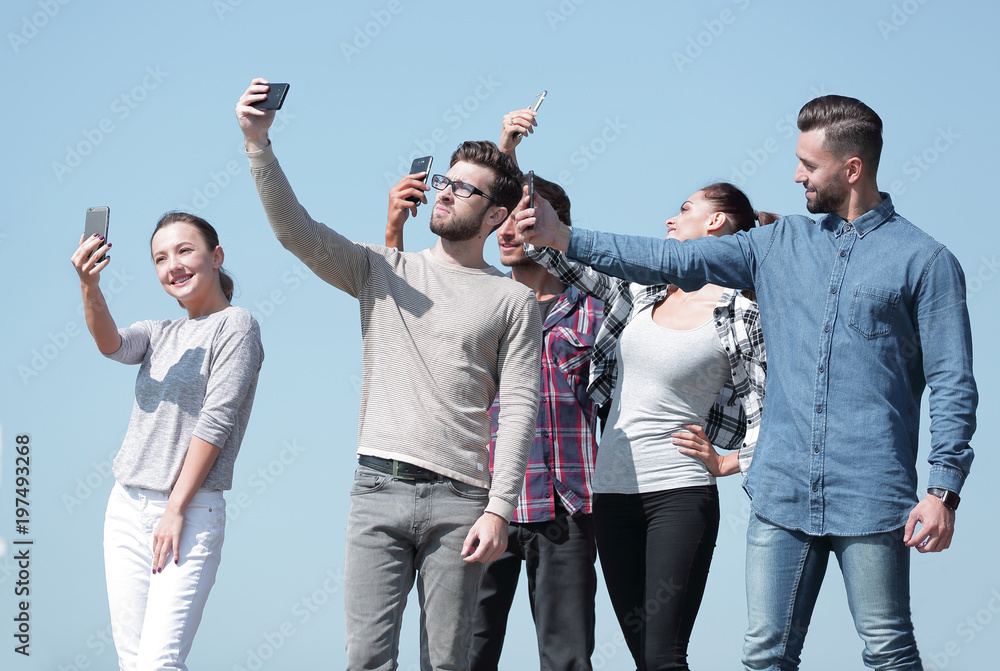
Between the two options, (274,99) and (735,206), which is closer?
(274,99)

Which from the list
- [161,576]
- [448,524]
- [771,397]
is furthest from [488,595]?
Answer: [771,397]

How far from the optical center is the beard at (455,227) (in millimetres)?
4152

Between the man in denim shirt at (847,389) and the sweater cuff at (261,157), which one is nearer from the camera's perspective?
the man in denim shirt at (847,389)

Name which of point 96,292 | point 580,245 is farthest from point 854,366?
point 96,292

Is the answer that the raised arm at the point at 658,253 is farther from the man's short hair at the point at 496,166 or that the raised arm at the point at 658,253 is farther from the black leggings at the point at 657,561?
the black leggings at the point at 657,561

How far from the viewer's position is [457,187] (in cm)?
422

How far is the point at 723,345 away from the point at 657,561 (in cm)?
102

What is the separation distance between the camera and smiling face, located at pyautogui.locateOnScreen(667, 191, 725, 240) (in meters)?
4.90

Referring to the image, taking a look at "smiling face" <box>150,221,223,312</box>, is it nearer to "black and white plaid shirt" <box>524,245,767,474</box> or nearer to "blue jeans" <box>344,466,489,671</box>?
"blue jeans" <box>344,466,489,671</box>

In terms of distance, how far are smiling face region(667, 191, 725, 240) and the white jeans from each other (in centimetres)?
253

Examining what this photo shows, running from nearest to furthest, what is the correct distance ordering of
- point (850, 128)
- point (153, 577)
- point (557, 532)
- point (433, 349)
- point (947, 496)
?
point (947, 496)
point (850, 128)
point (433, 349)
point (153, 577)
point (557, 532)

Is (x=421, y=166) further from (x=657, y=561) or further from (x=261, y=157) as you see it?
(x=657, y=561)

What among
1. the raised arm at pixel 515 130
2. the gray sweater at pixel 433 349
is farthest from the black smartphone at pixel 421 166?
the raised arm at pixel 515 130

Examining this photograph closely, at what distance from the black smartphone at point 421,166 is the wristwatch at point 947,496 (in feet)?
7.48
